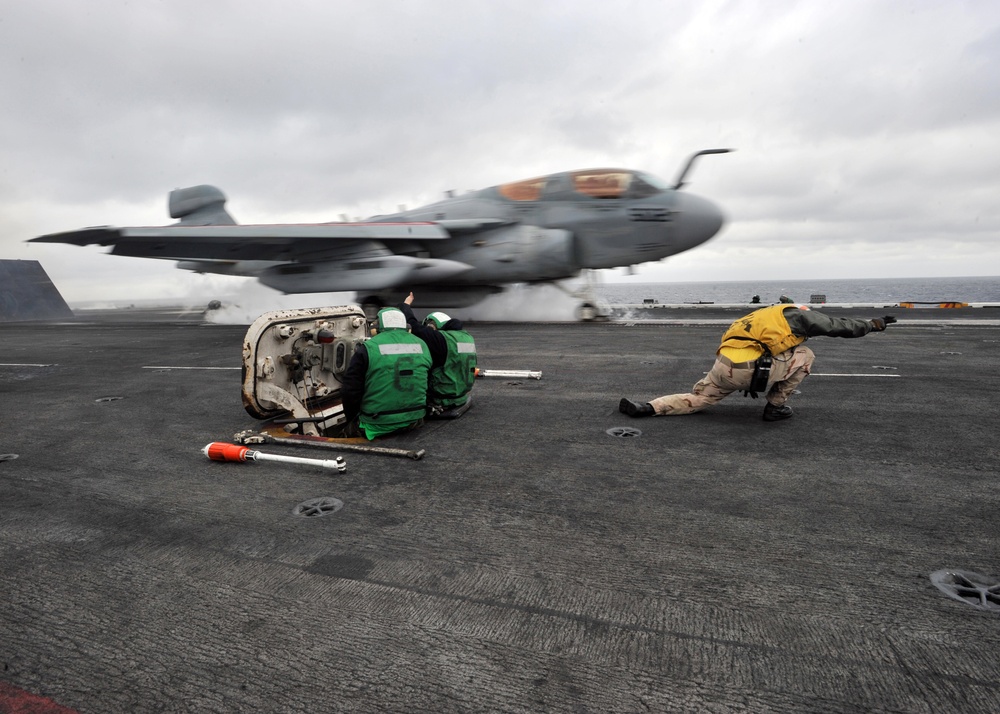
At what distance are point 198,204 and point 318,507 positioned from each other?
2498 cm

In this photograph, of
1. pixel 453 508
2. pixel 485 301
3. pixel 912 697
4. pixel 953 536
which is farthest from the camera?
pixel 485 301

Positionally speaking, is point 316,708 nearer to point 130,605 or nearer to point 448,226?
point 130,605

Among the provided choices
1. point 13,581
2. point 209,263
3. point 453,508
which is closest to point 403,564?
point 453,508

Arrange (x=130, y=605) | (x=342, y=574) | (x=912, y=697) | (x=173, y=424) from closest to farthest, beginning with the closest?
(x=912, y=697)
(x=130, y=605)
(x=342, y=574)
(x=173, y=424)

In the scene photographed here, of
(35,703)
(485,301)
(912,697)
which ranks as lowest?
(35,703)

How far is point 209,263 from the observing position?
22656 millimetres

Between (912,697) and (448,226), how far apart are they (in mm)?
16047

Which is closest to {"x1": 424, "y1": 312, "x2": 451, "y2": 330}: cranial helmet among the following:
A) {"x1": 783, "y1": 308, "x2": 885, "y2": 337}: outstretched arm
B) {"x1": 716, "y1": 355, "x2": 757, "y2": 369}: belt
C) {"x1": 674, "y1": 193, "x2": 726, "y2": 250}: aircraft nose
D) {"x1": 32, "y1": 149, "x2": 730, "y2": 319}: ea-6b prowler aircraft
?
{"x1": 716, "y1": 355, "x2": 757, "y2": 369}: belt

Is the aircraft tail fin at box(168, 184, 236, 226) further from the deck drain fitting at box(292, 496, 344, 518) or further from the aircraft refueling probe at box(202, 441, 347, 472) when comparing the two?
the deck drain fitting at box(292, 496, 344, 518)

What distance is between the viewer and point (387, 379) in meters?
5.05

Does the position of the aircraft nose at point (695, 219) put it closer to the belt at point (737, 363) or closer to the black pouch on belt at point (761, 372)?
the belt at point (737, 363)

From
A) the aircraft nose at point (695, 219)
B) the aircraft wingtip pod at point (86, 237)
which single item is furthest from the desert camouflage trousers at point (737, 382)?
the aircraft wingtip pod at point (86, 237)

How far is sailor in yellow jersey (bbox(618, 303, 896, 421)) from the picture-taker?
5.28 meters

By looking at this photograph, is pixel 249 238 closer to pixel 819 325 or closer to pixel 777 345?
pixel 777 345
